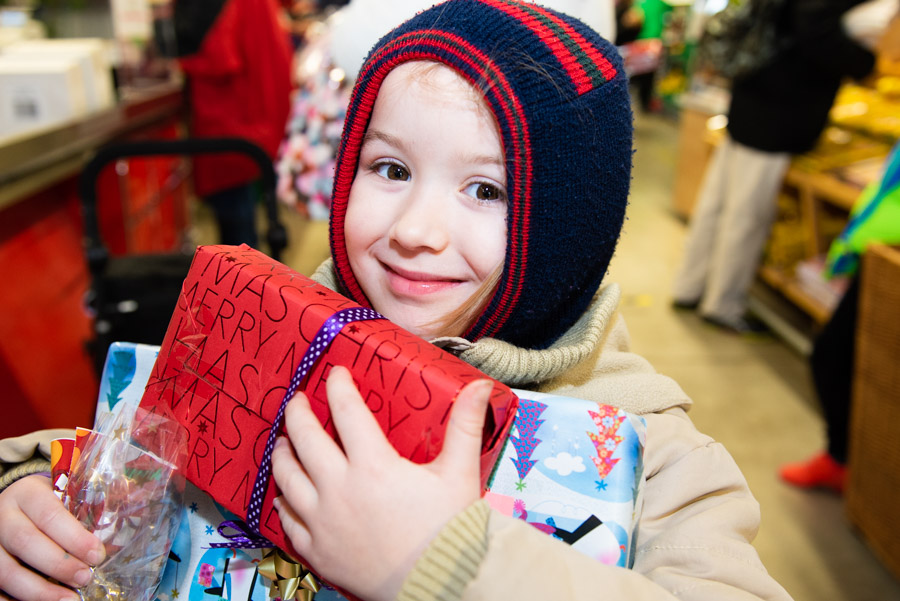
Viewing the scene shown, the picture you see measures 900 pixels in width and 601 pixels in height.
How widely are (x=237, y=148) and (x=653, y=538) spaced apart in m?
1.35

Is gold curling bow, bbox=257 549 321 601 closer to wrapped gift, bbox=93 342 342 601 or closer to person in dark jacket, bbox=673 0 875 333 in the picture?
wrapped gift, bbox=93 342 342 601

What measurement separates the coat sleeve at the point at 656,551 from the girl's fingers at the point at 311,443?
0.11m

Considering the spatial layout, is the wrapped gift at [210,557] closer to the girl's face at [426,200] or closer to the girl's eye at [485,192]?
the girl's face at [426,200]

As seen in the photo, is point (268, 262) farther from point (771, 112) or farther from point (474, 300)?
point (771, 112)

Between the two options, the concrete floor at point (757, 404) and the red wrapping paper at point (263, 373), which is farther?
the concrete floor at point (757, 404)

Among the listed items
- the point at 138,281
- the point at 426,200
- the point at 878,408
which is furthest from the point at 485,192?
the point at 878,408

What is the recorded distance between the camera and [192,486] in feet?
2.30

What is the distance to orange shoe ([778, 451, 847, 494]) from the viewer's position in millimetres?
2082

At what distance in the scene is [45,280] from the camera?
2.08m

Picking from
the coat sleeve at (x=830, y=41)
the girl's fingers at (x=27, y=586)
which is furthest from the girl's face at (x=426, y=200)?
the coat sleeve at (x=830, y=41)

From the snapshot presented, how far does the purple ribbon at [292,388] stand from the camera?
0.59 meters

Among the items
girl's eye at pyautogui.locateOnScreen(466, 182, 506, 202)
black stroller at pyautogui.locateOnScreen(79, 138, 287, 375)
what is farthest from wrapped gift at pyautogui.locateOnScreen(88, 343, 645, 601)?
A: black stroller at pyautogui.locateOnScreen(79, 138, 287, 375)

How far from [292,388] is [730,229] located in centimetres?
289

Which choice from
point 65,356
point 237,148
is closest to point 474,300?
point 237,148
